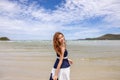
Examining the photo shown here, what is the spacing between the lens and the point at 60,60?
504 cm

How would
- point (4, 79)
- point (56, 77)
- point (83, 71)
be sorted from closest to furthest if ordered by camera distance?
point (56, 77), point (4, 79), point (83, 71)

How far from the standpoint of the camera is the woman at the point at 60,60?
Result: 5.05 m

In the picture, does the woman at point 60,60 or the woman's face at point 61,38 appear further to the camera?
the woman's face at point 61,38

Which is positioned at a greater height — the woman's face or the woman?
the woman's face

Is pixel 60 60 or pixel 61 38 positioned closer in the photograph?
pixel 60 60

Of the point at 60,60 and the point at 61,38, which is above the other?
the point at 61,38

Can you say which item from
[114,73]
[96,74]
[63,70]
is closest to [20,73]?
[96,74]

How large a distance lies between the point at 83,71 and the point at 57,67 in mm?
5044

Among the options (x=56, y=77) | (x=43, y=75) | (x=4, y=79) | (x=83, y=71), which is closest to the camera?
(x=56, y=77)

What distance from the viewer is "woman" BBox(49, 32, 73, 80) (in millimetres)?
5047

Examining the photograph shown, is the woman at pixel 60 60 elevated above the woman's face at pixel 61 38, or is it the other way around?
the woman's face at pixel 61 38

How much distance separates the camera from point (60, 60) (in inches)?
198

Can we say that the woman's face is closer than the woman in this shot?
No

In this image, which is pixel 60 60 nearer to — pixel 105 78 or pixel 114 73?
pixel 105 78
